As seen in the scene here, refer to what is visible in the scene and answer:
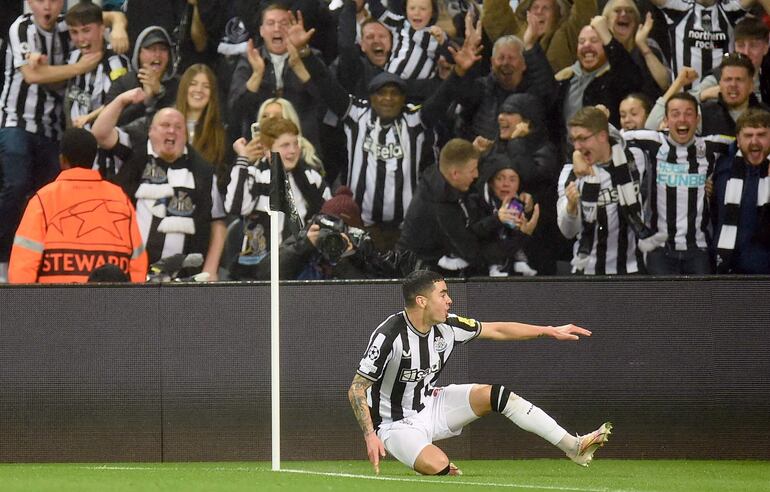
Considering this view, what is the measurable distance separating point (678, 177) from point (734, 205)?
0.51 meters

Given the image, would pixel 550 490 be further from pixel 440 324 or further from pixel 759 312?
pixel 759 312

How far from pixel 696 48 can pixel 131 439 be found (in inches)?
224

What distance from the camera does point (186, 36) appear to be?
10445 millimetres

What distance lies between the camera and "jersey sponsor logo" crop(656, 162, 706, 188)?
32.2 ft

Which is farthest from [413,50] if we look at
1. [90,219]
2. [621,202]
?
[90,219]

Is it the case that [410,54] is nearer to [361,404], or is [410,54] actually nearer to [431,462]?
[361,404]

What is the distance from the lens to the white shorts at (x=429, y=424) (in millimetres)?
7391

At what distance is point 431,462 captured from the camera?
7277 millimetres

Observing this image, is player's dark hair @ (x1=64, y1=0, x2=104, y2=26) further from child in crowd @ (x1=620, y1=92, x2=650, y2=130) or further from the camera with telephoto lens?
child in crowd @ (x1=620, y1=92, x2=650, y2=130)

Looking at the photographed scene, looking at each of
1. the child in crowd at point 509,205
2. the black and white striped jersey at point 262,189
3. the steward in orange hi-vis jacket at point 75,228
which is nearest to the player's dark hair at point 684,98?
the child in crowd at point 509,205

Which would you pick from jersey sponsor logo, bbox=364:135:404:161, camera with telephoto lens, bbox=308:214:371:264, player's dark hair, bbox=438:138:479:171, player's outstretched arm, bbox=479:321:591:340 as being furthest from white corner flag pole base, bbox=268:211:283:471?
jersey sponsor logo, bbox=364:135:404:161

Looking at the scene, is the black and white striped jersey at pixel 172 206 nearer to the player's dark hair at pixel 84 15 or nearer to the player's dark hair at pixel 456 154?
the player's dark hair at pixel 84 15

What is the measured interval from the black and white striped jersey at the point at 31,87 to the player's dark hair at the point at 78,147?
164 cm

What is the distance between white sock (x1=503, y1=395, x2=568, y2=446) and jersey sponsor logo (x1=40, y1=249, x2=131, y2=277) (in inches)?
128
